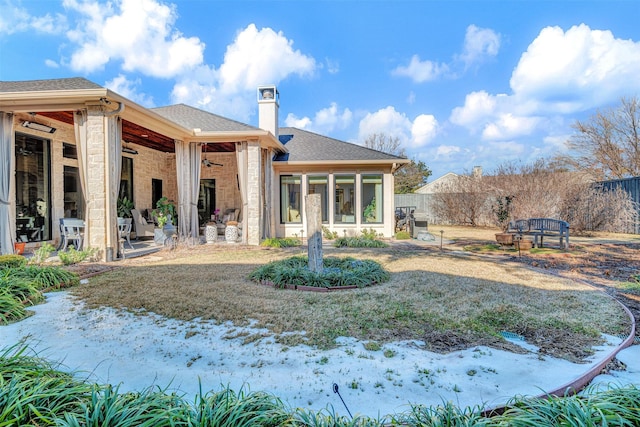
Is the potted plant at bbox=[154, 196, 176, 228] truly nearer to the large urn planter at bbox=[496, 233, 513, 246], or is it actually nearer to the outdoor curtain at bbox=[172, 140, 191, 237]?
the outdoor curtain at bbox=[172, 140, 191, 237]

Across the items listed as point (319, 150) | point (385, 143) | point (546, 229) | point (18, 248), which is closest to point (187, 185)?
point (18, 248)

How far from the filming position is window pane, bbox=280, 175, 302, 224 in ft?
40.2

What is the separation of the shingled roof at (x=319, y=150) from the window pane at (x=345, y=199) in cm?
83

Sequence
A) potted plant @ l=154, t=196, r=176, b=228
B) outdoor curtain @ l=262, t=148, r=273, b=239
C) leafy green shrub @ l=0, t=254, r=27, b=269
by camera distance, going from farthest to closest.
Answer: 1. outdoor curtain @ l=262, t=148, r=273, b=239
2. potted plant @ l=154, t=196, r=176, b=228
3. leafy green shrub @ l=0, t=254, r=27, b=269

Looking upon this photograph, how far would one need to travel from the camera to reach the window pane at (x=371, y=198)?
1196 centimetres

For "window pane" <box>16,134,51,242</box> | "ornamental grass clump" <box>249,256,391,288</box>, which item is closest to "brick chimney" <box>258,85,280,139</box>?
"window pane" <box>16,134,51,242</box>

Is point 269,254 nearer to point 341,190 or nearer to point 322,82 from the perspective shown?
point 341,190

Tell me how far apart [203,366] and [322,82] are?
15.0m

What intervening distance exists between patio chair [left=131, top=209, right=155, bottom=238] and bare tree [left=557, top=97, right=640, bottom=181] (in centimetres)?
2139

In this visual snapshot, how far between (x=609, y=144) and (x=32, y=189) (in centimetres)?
2505

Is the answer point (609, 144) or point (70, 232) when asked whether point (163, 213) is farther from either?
point (609, 144)

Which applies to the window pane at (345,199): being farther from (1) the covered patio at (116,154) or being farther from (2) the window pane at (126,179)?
(2) the window pane at (126,179)

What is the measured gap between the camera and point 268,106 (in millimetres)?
12016

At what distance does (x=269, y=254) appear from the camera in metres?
8.11
